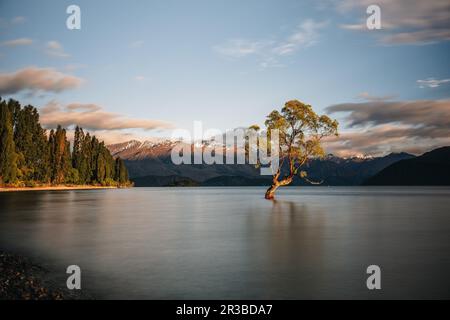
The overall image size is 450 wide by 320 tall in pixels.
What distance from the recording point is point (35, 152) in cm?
12912

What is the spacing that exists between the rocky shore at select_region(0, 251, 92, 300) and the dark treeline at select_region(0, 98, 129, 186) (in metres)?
103

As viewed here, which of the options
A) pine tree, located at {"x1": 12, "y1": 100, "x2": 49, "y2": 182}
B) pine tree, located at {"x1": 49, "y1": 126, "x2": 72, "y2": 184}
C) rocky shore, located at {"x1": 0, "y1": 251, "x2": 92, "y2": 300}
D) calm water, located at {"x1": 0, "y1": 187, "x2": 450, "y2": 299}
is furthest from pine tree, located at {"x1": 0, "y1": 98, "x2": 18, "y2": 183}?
rocky shore, located at {"x1": 0, "y1": 251, "x2": 92, "y2": 300}

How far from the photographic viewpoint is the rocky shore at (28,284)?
11.9 metres

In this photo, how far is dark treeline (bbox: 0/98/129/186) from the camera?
108 metres

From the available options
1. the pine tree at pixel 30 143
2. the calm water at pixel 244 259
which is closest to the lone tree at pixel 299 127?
the calm water at pixel 244 259

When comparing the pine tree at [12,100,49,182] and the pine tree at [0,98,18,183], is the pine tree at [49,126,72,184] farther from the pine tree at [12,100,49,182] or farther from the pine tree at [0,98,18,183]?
the pine tree at [0,98,18,183]

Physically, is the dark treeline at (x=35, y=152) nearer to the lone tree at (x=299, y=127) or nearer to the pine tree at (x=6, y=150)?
the pine tree at (x=6, y=150)

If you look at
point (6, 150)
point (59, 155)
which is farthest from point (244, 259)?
point (59, 155)

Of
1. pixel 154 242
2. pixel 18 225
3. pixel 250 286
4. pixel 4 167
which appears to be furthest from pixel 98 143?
pixel 250 286

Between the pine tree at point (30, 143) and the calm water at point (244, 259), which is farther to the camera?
the pine tree at point (30, 143)

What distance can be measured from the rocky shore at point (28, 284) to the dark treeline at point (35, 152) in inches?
4073

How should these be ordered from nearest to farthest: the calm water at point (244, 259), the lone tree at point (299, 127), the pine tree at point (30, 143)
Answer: the calm water at point (244, 259) < the lone tree at point (299, 127) < the pine tree at point (30, 143)

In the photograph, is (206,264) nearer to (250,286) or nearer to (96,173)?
(250,286)

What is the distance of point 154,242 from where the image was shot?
2416 cm
